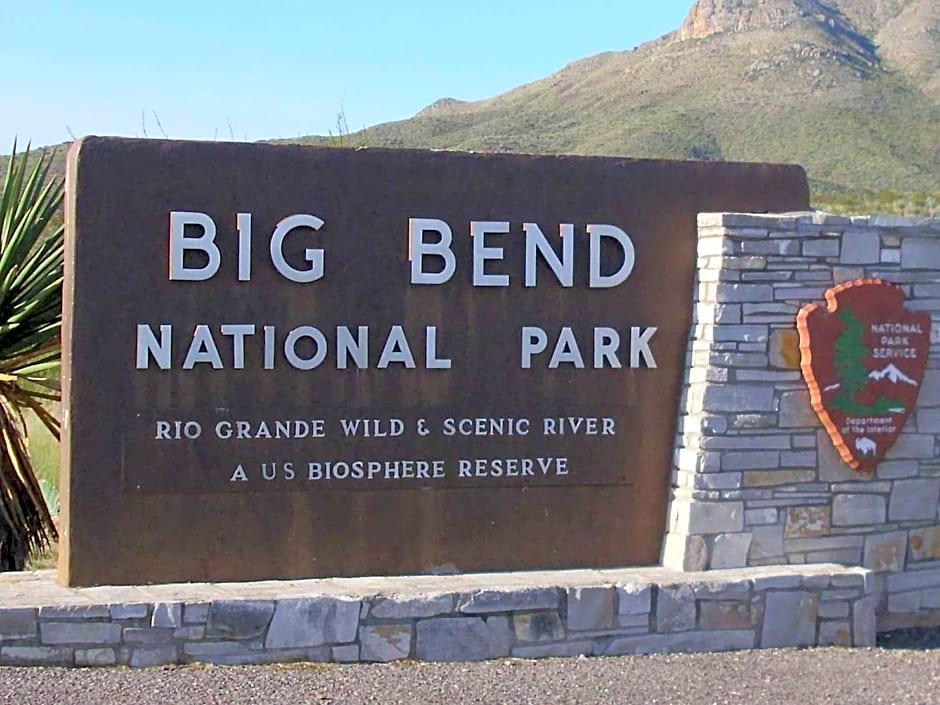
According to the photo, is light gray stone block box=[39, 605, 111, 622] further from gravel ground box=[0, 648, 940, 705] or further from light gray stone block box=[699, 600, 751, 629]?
light gray stone block box=[699, 600, 751, 629]

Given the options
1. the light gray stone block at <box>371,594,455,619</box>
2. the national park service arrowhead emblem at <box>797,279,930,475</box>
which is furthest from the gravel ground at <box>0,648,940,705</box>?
the national park service arrowhead emblem at <box>797,279,930,475</box>

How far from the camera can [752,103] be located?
141 feet

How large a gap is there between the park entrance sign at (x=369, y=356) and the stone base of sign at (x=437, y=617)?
1.12ft

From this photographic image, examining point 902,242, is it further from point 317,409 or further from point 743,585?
point 317,409

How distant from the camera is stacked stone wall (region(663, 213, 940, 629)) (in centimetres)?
812

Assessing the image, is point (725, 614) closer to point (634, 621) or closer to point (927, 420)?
point (634, 621)

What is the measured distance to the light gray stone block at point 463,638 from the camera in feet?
24.3

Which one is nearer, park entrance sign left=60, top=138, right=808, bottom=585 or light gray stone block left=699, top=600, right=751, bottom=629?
park entrance sign left=60, top=138, right=808, bottom=585

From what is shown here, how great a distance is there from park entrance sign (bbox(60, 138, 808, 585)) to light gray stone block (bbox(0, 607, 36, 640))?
55 cm

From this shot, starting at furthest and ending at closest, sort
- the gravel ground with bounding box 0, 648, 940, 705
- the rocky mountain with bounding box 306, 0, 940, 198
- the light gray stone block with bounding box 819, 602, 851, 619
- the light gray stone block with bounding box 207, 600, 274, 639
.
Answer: the rocky mountain with bounding box 306, 0, 940, 198 < the light gray stone block with bounding box 819, 602, 851, 619 < the light gray stone block with bounding box 207, 600, 274, 639 < the gravel ground with bounding box 0, 648, 940, 705

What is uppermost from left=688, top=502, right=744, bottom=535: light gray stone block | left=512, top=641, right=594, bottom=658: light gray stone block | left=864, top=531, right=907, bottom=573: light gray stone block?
left=688, top=502, right=744, bottom=535: light gray stone block

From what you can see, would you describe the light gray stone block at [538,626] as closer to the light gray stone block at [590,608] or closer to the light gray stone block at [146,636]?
the light gray stone block at [590,608]

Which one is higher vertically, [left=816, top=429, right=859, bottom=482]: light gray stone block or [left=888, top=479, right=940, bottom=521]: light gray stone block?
[left=816, top=429, right=859, bottom=482]: light gray stone block

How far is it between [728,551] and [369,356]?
2433 millimetres
